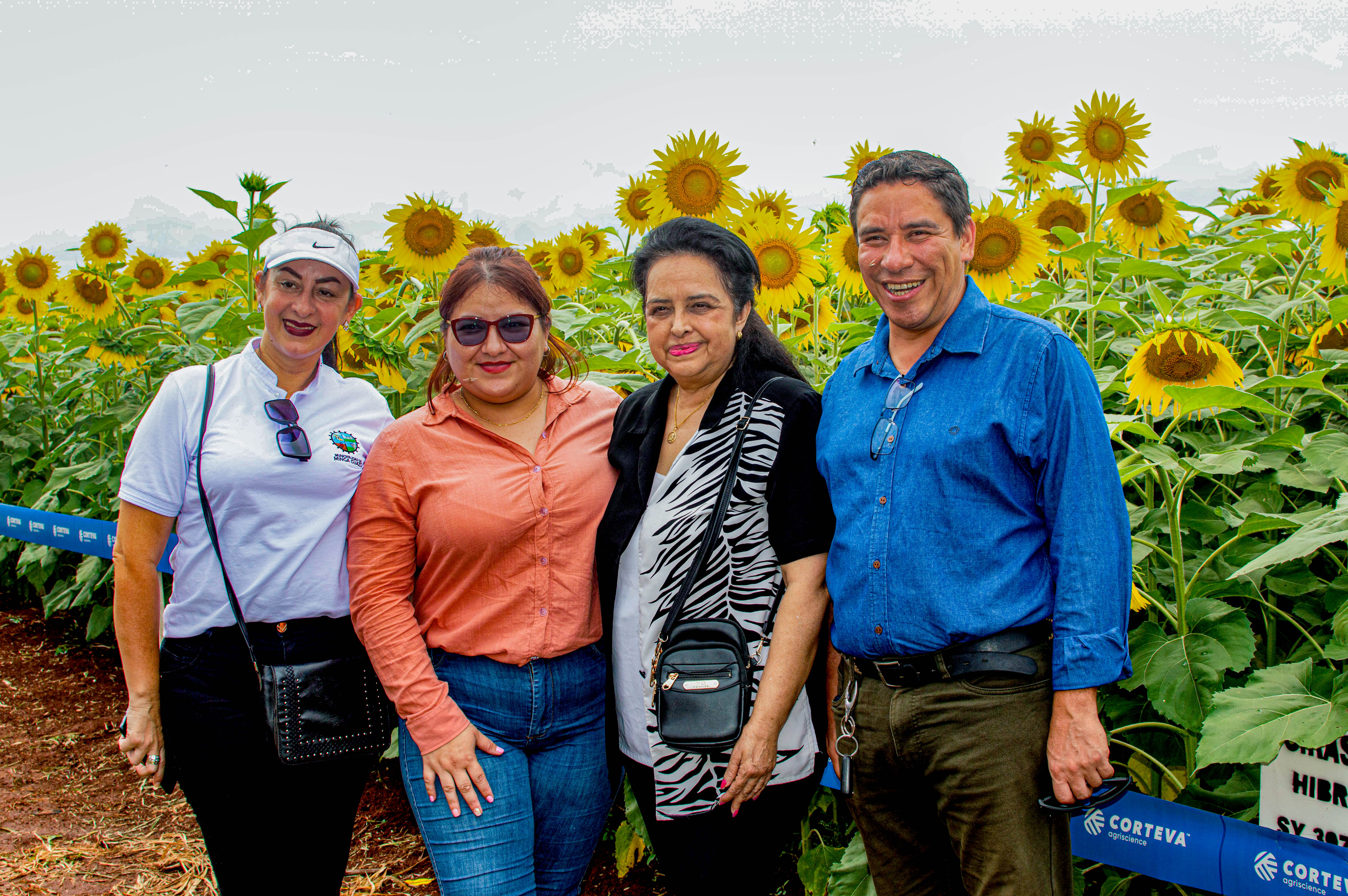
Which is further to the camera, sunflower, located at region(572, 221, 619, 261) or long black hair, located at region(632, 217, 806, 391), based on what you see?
sunflower, located at region(572, 221, 619, 261)

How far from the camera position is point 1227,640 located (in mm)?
2082

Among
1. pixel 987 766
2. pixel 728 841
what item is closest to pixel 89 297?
pixel 728 841

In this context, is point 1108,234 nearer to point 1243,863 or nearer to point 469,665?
point 1243,863

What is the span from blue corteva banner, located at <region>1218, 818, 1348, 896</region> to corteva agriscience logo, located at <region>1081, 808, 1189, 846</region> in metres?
0.09

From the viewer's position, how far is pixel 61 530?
4.75 meters

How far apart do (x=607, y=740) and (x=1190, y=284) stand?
2.81 meters

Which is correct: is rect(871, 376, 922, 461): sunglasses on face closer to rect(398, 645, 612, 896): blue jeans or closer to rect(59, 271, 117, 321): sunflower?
rect(398, 645, 612, 896): blue jeans

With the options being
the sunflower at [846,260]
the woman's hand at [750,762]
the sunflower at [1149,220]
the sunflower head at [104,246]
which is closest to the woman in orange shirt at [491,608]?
the woman's hand at [750,762]

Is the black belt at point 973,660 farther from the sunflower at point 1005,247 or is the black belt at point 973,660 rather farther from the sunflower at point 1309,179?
the sunflower at point 1309,179

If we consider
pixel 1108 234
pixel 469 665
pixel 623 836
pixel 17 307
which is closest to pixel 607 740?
pixel 469 665

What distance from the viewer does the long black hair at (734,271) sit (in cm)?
203

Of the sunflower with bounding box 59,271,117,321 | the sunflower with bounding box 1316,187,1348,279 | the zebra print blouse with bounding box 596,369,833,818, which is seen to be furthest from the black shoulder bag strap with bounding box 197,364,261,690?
the sunflower with bounding box 59,271,117,321

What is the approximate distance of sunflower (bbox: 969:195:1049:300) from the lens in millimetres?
2947

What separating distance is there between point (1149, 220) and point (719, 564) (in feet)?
8.13
